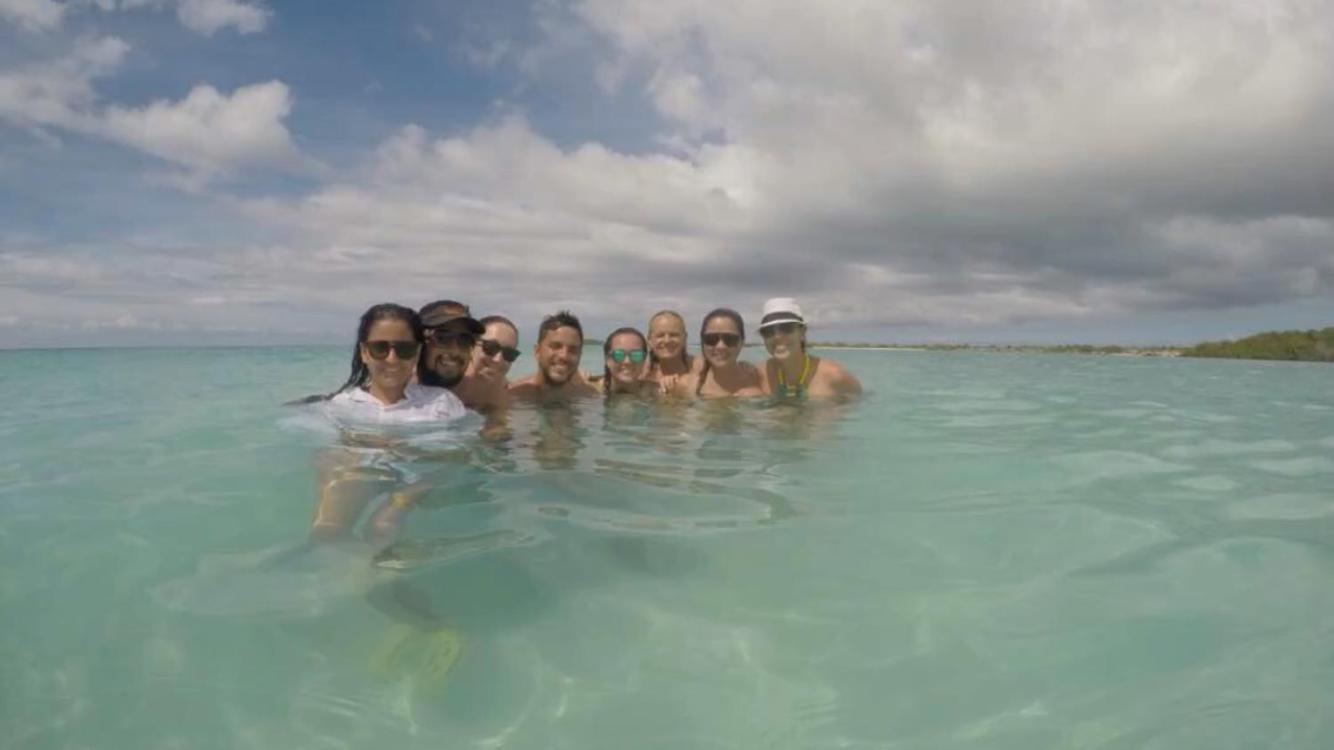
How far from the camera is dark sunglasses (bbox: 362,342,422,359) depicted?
4.88 meters

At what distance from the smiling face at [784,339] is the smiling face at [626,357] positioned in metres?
1.49

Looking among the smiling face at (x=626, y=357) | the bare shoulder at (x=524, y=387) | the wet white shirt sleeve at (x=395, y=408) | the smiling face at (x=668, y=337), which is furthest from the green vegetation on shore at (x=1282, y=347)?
the wet white shirt sleeve at (x=395, y=408)

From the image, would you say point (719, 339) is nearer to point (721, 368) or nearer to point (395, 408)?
point (721, 368)

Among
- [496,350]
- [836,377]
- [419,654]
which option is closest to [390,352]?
[496,350]

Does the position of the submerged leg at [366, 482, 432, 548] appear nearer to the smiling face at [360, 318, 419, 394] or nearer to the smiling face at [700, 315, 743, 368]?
the smiling face at [360, 318, 419, 394]

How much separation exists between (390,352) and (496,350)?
6.82 feet

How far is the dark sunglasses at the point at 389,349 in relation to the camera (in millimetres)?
4879

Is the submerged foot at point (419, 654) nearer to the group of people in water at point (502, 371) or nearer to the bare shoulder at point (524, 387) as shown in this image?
the group of people in water at point (502, 371)

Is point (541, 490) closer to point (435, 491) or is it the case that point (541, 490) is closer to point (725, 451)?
point (435, 491)

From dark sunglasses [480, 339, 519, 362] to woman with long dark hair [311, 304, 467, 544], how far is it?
4.48ft

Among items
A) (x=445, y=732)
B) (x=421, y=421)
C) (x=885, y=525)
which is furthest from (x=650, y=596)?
(x=421, y=421)

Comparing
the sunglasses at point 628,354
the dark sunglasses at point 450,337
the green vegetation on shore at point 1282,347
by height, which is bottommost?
the sunglasses at point 628,354

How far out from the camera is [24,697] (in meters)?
2.44

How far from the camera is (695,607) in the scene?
299 centimetres
